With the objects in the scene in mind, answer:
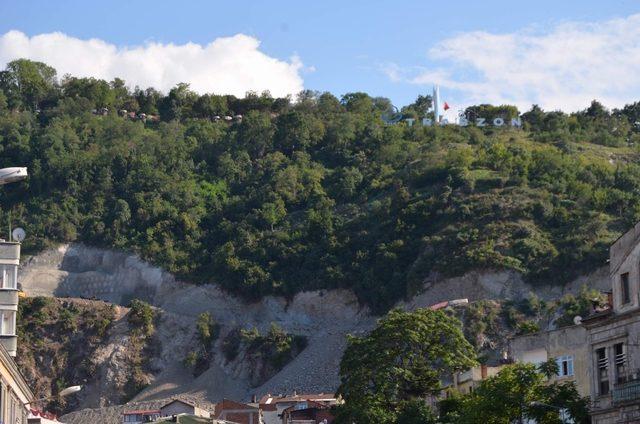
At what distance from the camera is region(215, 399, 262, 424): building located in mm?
115869

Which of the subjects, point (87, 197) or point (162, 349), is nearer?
point (162, 349)

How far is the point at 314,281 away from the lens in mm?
158500

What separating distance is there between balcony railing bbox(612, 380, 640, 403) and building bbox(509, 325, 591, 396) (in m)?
8.67

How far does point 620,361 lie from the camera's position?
56188 millimetres

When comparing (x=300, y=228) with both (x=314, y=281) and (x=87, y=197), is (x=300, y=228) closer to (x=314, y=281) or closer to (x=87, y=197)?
(x=314, y=281)

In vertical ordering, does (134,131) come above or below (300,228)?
above

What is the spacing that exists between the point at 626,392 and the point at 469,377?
95.6 ft

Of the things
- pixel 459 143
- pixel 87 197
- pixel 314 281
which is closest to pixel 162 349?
pixel 314 281

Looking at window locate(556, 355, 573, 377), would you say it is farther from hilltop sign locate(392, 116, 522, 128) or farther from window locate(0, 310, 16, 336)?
hilltop sign locate(392, 116, 522, 128)

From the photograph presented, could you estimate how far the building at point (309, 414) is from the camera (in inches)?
4365

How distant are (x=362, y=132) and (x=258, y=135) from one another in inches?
428

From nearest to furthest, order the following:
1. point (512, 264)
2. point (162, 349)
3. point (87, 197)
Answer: point (512, 264), point (162, 349), point (87, 197)

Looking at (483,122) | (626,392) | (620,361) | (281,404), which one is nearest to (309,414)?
(281,404)

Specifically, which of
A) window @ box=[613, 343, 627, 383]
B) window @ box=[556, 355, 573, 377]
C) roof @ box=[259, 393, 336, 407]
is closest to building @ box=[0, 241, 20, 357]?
window @ box=[556, 355, 573, 377]
